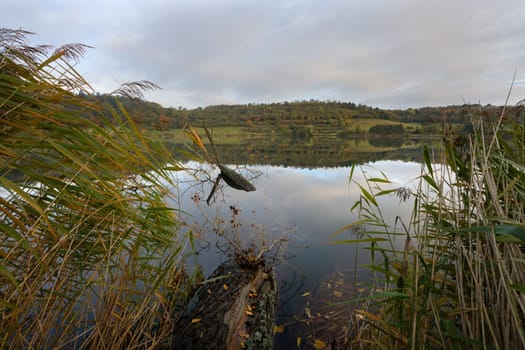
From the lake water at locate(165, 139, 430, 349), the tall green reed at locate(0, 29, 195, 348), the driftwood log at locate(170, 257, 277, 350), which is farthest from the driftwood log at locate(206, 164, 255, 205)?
the tall green reed at locate(0, 29, 195, 348)

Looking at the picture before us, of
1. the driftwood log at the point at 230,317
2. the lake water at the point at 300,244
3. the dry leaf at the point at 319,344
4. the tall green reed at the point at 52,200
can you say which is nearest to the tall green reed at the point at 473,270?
the lake water at the point at 300,244

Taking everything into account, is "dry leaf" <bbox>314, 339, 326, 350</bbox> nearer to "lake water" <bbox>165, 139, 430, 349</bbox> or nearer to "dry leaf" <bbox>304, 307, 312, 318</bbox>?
"lake water" <bbox>165, 139, 430, 349</bbox>

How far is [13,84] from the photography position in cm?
124

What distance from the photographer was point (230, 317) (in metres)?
2.23

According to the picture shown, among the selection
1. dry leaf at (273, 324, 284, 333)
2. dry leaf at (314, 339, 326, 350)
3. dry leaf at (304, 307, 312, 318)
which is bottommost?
dry leaf at (273, 324, 284, 333)

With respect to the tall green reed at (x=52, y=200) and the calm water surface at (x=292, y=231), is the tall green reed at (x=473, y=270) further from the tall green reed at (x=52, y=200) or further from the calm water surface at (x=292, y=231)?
the tall green reed at (x=52, y=200)

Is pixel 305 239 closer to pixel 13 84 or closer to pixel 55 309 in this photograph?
pixel 55 309

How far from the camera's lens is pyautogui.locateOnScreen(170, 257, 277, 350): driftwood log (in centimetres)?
205

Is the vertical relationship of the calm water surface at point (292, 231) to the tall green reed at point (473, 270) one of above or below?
below

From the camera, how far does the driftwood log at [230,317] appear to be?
2.05 meters

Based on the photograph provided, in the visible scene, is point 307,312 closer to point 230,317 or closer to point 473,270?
point 230,317

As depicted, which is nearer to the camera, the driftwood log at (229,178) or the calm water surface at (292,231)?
the calm water surface at (292,231)

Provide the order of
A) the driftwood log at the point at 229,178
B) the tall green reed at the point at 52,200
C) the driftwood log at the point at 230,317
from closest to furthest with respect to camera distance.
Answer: the tall green reed at the point at 52,200
the driftwood log at the point at 230,317
the driftwood log at the point at 229,178

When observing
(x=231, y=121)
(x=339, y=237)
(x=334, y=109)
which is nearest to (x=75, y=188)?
(x=339, y=237)
